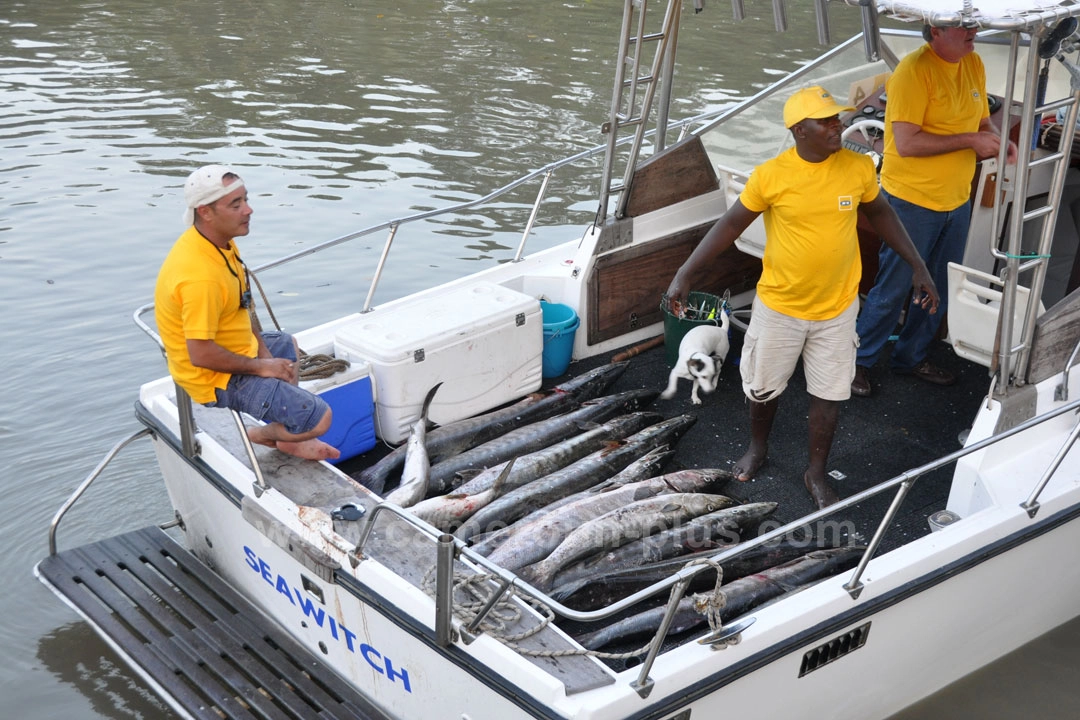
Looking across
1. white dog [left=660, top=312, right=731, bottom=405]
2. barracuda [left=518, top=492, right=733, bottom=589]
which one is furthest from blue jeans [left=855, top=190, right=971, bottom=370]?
barracuda [left=518, top=492, right=733, bottom=589]

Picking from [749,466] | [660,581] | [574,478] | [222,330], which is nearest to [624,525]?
[574,478]

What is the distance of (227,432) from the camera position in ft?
15.8

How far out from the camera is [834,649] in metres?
4.11

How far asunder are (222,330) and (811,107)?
2.51 m

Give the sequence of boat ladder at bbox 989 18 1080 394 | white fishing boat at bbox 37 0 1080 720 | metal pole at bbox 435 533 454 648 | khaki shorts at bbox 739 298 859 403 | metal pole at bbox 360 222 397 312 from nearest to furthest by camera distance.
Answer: metal pole at bbox 435 533 454 648 < white fishing boat at bbox 37 0 1080 720 < boat ladder at bbox 989 18 1080 394 < khaki shorts at bbox 739 298 859 403 < metal pole at bbox 360 222 397 312

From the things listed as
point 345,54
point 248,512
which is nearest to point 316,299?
point 248,512

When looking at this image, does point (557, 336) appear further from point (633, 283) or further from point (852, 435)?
point (852, 435)

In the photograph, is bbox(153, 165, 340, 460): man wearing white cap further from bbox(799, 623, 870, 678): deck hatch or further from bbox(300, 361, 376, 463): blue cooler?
bbox(799, 623, 870, 678): deck hatch

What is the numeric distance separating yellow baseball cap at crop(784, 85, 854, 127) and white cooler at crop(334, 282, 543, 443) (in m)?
1.87

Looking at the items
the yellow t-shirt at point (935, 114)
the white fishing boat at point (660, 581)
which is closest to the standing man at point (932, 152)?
the yellow t-shirt at point (935, 114)

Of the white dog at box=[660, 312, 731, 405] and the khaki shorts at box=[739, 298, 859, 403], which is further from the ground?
the khaki shorts at box=[739, 298, 859, 403]

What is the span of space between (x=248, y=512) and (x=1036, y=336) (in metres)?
3.41

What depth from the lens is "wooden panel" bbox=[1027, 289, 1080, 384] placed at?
4.52m

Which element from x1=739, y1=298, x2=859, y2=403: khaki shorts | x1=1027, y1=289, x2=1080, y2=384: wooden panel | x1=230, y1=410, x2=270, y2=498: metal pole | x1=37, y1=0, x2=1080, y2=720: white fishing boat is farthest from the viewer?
x1=739, y1=298, x2=859, y2=403: khaki shorts
